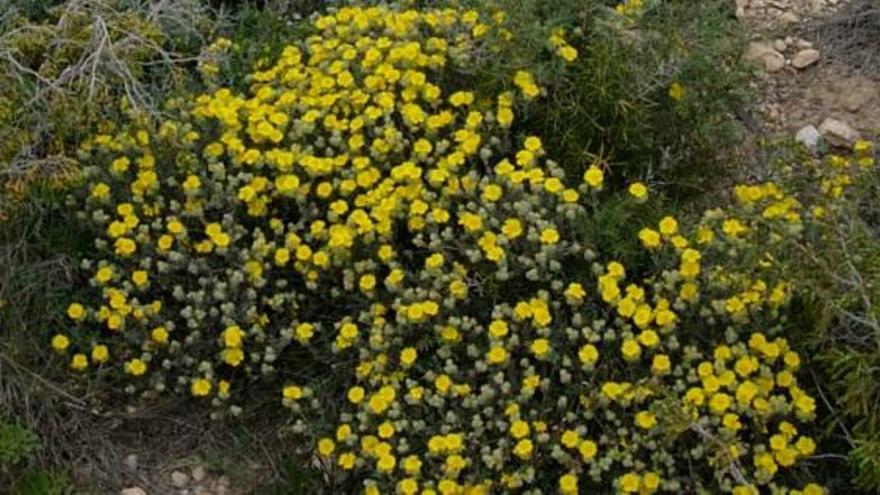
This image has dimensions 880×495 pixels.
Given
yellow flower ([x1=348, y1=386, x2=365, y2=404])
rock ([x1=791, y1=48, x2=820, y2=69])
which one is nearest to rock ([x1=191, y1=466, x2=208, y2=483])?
yellow flower ([x1=348, y1=386, x2=365, y2=404])

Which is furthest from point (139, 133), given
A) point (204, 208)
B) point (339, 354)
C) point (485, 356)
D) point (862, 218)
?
point (862, 218)

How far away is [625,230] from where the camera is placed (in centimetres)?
415

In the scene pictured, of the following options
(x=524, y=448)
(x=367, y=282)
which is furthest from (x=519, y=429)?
(x=367, y=282)

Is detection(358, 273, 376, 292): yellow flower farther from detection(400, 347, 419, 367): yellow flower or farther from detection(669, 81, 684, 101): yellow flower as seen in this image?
detection(669, 81, 684, 101): yellow flower

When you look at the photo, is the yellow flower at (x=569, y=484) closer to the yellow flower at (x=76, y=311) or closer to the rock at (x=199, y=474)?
the rock at (x=199, y=474)

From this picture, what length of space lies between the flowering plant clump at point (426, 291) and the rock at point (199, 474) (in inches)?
8.1

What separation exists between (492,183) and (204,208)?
2.93ft

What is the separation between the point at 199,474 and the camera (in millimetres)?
4121

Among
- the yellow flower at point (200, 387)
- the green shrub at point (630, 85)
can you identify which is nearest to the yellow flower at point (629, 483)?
the green shrub at point (630, 85)

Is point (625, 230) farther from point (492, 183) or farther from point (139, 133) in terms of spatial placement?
point (139, 133)

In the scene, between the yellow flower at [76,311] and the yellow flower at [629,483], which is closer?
the yellow flower at [629,483]

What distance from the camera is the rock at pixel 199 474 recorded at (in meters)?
4.11

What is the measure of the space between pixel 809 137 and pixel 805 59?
0.47 metres

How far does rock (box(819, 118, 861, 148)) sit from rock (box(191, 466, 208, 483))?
8.04 ft
